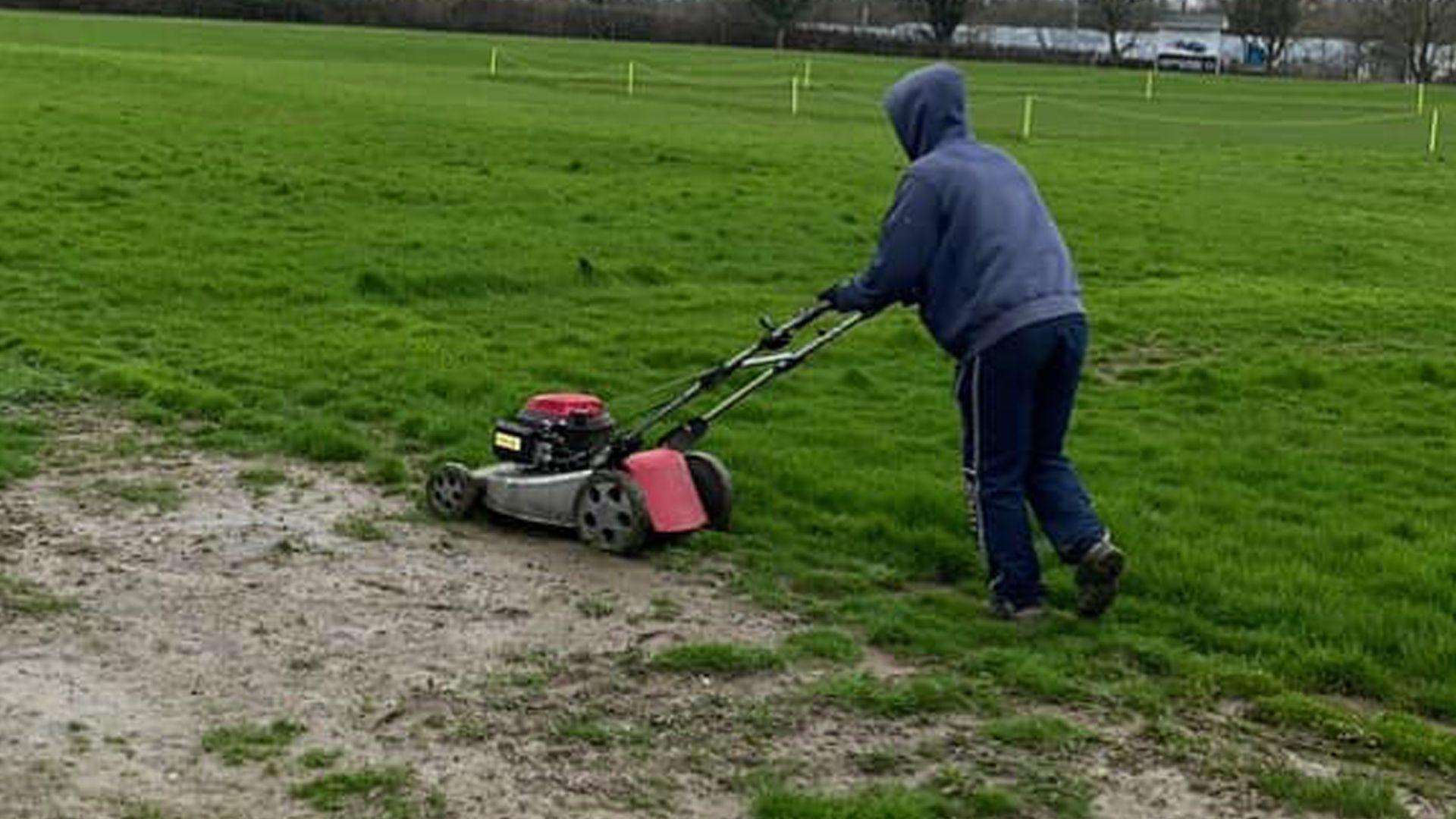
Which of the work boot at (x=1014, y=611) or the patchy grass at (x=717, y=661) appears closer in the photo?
the patchy grass at (x=717, y=661)

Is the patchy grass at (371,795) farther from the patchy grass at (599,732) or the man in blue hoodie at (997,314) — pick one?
the man in blue hoodie at (997,314)

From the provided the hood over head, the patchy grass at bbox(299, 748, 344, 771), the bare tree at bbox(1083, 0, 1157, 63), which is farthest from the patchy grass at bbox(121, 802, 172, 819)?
the bare tree at bbox(1083, 0, 1157, 63)

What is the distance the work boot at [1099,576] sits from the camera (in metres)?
7.39

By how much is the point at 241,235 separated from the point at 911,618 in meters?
11.8

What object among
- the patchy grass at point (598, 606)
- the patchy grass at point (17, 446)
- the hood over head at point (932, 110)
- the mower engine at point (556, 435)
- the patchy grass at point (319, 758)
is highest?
the hood over head at point (932, 110)

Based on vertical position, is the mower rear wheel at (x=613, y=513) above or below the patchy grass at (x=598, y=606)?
above

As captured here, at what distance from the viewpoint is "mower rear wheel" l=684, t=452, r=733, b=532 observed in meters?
8.63

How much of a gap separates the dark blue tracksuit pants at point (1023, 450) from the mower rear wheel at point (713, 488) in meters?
1.38

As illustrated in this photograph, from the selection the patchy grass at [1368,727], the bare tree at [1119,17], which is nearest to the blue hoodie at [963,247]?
the patchy grass at [1368,727]

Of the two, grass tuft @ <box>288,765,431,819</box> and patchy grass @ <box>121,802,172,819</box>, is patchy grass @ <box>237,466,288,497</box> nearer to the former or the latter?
grass tuft @ <box>288,765,431,819</box>

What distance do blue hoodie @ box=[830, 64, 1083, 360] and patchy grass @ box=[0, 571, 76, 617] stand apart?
3.27 m

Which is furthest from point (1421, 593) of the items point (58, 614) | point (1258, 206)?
point (1258, 206)

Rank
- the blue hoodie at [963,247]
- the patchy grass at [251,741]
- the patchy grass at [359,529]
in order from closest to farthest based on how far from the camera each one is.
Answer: the patchy grass at [251,741], the blue hoodie at [963,247], the patchy grass at [359,529]

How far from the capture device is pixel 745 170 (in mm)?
26297
